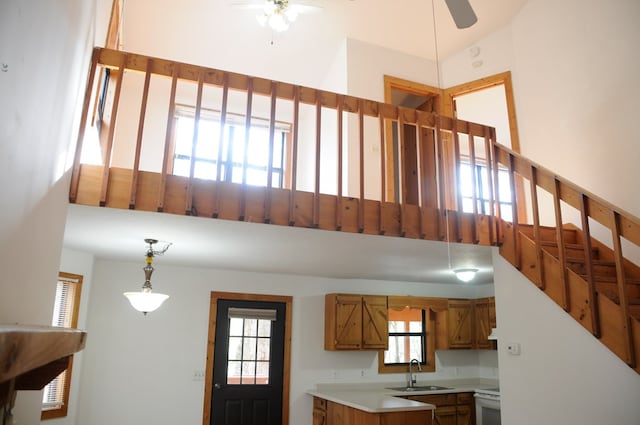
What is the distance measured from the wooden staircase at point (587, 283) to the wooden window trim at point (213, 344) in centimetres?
321

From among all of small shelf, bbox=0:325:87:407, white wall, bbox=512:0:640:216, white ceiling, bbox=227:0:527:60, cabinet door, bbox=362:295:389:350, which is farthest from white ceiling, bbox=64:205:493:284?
white ceiling, bbox=227:0:527:60

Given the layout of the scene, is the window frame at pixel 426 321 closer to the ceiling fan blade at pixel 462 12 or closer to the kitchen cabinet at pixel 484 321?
the kitchen cabinet at pixel 484 321

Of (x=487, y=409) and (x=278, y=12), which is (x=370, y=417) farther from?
(x=278, y=12)

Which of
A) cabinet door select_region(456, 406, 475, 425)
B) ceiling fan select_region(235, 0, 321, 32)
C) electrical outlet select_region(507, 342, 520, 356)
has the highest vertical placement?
ceiling fan select_region(235, 0, 321, 32)

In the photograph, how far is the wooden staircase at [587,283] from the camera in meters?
3.29

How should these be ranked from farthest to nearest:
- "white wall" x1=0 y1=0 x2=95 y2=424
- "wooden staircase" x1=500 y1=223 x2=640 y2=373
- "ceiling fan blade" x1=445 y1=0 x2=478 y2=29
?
"wooden staircase" x1=500 y1=223 x2=640 y2=373, "ceiling fan blade" x1=445 y1=0 x2=478 y2=29, "white wall" x1=0 y1=0 x2=95 y2=424

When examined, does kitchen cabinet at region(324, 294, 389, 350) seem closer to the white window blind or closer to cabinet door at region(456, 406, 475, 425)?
cabinet door at region(456, 406, 475, 425)

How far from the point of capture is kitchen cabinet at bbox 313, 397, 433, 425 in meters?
5.02

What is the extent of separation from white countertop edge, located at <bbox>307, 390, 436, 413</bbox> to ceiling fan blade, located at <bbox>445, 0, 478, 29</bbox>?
12.2ft

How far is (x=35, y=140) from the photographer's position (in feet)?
6.29

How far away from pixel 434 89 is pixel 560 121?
73.8 inches

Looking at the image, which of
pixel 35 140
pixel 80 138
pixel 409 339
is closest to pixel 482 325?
pixel 409 339

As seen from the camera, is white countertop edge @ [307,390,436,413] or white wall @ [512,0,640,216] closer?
white wall @ [512,0,640,216]

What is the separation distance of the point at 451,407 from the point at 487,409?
18.6 inches
